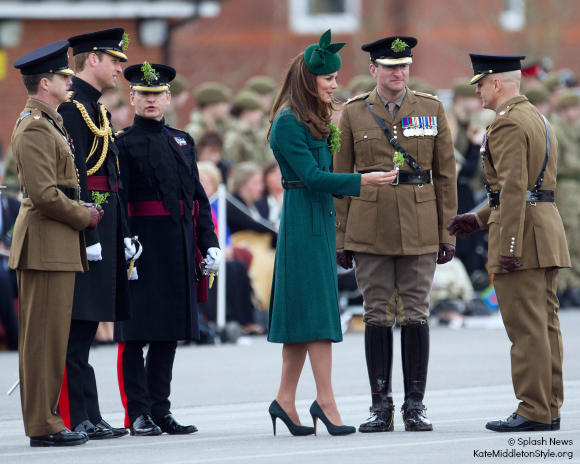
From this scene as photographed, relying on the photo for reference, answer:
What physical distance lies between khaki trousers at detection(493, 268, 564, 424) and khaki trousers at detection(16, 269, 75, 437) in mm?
2534

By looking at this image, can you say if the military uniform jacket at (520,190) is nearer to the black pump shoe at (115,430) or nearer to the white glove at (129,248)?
the white glove at (129,248)

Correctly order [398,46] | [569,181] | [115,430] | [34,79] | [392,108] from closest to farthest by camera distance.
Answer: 1. [34,79]
2. [115,430]
3. [398,46]
4. [392,108]
5. [569,181]

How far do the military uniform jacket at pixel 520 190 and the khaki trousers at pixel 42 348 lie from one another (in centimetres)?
249

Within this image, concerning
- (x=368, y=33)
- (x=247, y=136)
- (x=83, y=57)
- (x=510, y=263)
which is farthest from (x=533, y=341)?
(x=368, y=33)

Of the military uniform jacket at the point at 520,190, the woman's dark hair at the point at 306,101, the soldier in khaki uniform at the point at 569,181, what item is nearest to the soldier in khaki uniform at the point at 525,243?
the military uniform jacket at the point at 520,190

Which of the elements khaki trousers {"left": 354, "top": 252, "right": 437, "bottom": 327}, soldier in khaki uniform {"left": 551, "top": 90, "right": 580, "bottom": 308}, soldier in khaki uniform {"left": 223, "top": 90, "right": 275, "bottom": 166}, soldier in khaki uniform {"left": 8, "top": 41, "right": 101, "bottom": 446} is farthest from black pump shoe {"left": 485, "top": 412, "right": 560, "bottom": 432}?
soldier in khaki uniform {"left": 551, "top": 90, "right": 580, "bottom": 308}

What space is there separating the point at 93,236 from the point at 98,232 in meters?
0.13

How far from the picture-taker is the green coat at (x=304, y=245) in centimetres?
706

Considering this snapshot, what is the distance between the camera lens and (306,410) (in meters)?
8.45

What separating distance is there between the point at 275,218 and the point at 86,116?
686cm

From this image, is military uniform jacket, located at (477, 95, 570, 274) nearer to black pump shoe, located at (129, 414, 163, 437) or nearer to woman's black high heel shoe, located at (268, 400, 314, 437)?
woman's black high heel shoe, located at (268, 400, 314, 437)

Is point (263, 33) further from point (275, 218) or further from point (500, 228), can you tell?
point (500, 228)

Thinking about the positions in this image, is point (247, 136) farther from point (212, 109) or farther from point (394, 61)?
point (394, 61)

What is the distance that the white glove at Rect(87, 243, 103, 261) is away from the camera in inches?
280
